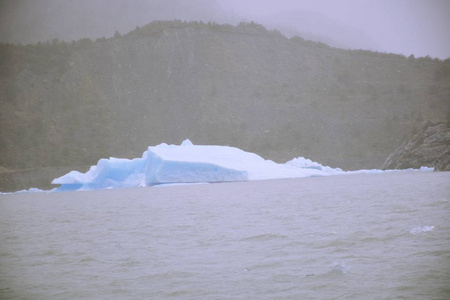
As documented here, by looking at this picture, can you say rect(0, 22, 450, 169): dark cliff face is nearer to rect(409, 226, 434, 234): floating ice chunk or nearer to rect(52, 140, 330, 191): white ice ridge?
rect(52, 140, 330, 191): white ice ridge

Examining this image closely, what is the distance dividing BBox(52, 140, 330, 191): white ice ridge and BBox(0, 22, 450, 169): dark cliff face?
15.6 m

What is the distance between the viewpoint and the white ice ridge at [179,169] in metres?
25.4

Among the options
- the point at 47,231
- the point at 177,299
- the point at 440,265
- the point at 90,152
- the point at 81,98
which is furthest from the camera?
the point at 81,98

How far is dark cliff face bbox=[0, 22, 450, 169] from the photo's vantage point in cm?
4638

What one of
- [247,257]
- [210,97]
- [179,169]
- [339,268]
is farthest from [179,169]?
[210,97]

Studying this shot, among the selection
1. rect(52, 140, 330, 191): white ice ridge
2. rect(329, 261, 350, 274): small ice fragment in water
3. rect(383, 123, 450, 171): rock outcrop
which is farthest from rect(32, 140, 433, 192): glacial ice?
rect(329, 261, 350, 274): small ice fragment in water

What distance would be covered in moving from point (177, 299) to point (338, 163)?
3910cm

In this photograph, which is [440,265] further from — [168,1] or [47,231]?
[168,1]

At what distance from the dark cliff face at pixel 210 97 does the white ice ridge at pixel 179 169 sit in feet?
51.1

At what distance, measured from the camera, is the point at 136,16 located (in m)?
96.8

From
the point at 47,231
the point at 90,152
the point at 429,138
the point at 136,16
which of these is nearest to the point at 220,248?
the point at 47,231

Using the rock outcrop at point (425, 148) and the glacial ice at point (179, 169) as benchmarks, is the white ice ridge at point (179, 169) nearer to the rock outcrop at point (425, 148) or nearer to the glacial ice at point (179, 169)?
the glacial ice at point (179, 169)

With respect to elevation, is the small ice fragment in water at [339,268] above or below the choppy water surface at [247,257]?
above

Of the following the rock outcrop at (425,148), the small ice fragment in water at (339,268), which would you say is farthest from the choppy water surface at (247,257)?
the rock outcrop at (425,148)
